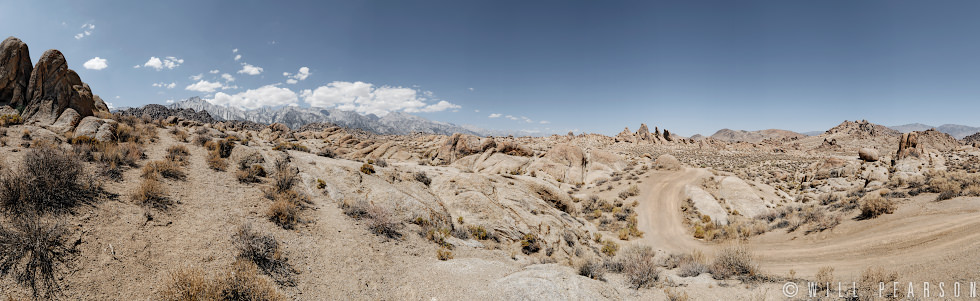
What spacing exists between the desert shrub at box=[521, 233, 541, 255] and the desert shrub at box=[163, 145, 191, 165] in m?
14.3

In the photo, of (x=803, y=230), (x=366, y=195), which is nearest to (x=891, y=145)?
(x=803, y=230)

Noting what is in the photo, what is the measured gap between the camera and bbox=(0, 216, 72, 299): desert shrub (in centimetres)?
504

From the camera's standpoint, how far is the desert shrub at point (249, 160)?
13.1 m

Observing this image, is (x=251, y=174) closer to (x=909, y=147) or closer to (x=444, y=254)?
(x=444, y=254)

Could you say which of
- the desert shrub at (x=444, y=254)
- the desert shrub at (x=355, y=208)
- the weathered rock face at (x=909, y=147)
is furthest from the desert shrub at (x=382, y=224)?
the weathered rock face at (x=909, y=147)

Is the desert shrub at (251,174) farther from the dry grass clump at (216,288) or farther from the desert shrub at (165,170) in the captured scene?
the dry grass clump at (216,288)

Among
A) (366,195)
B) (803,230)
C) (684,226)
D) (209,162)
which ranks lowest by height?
(684,226)

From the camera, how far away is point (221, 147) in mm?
14086

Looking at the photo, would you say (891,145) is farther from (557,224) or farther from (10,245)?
(10,245)

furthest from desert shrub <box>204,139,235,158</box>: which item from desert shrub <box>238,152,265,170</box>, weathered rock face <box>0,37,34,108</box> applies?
weathered rock face <box>0,37,34,108</box>

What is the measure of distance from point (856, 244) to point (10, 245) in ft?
74.7

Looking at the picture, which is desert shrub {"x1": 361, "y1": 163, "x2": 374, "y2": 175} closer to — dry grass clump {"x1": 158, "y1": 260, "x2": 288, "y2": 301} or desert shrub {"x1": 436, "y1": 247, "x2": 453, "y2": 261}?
desert shrub {"x1": 436, "y1": 247, "x2": 453, "y2": 261}

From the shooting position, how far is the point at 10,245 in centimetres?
522

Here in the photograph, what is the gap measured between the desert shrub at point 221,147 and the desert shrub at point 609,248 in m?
19.1
